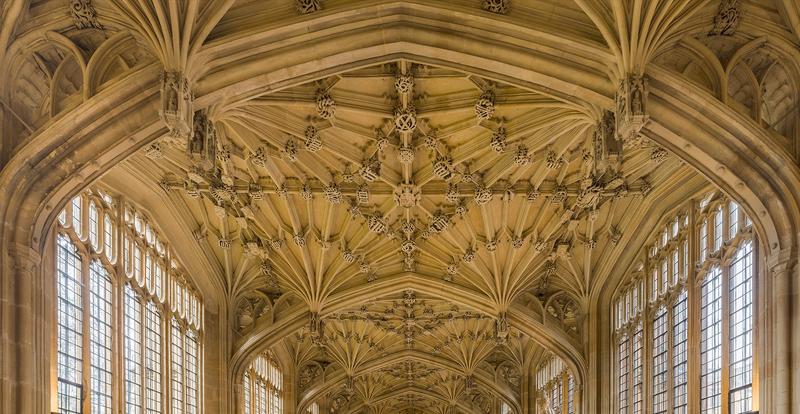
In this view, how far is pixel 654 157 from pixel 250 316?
1592 cm

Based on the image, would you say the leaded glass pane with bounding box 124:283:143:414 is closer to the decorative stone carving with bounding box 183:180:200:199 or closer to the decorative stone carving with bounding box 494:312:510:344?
the decorative stone carving with bounding box 183:180:200:199

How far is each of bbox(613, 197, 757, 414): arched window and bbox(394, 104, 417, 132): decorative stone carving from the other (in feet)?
22.5

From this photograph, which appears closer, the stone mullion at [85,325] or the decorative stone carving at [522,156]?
the stone mullion at [85,325]

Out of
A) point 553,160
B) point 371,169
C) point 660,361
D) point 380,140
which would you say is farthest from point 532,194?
point 660,361

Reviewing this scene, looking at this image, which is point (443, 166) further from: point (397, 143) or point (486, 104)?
point (486, 104)

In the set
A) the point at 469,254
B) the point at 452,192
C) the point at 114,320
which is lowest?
the point at 114,320

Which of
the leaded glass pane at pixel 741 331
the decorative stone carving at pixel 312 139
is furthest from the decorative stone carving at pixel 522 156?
the leaded glass pane at pixel 741 331

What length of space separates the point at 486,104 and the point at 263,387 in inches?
803

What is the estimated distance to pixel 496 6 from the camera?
45.4ft

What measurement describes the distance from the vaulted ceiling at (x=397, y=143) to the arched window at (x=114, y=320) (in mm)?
1257

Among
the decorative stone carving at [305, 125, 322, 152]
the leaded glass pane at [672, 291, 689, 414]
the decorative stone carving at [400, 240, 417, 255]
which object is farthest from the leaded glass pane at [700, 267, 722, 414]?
the decorative stone carving at [305, 125, 322, 152]

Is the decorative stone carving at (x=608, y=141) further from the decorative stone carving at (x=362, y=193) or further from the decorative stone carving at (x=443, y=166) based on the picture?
the decorative stone carving at (x=362, y=193)

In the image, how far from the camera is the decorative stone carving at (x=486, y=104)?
17047 millimetres

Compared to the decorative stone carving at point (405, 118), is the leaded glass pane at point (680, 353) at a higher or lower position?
lower
